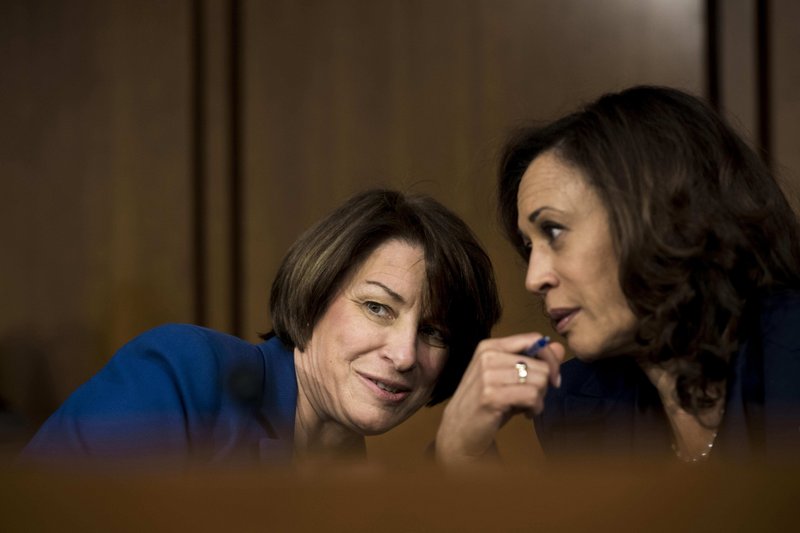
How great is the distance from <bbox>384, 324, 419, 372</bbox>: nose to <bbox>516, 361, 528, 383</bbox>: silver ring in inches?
9.4

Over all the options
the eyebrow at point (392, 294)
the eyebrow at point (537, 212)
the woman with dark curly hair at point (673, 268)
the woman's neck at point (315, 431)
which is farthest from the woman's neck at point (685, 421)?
the woman's neck at point (315, 431)

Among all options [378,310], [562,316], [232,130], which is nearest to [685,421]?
[562,316]

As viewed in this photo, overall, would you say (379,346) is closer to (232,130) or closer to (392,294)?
(392,294)

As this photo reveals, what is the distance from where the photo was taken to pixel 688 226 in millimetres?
1181

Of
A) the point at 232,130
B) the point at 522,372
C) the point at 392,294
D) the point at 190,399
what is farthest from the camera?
the point at 232,130

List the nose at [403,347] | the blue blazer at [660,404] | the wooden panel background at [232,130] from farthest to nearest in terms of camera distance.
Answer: the wooden panel background at [232,130], the nose at [403,347], the blue blazer at [660,404]

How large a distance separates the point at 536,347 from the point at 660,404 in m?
0.30

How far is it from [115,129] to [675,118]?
5.27 feet

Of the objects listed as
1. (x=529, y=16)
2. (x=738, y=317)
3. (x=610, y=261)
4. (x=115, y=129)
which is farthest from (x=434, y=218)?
(x=115, y=129)

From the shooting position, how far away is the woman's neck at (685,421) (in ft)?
4.10

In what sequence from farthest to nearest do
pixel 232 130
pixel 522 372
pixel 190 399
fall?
pixel 232 130 → pixel 190 399 → pixel 522 372

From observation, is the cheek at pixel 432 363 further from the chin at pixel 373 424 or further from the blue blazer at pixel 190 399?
the blue blazer at pixel 190 399

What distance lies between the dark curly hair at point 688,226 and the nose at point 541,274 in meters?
0.10

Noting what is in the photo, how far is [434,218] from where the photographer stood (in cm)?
147
